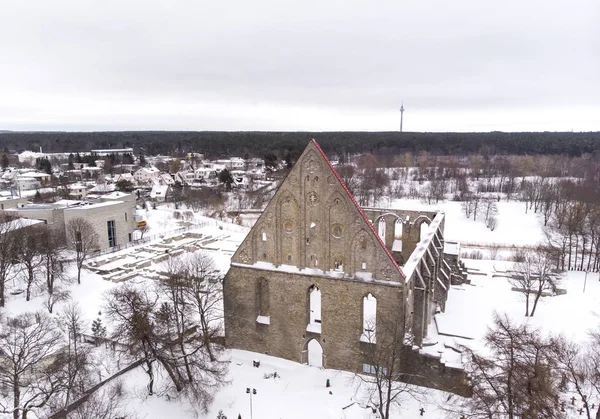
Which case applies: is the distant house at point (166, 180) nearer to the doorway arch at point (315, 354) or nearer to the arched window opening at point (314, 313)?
the arched window opening at point (314, 313)

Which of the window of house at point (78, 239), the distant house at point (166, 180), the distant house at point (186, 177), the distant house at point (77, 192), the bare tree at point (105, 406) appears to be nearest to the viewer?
the bare tree at point (105, 406)

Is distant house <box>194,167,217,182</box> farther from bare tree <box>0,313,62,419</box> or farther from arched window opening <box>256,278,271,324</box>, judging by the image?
arched window opening <box>256,278,271,324</box>

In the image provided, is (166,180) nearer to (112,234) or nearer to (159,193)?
(159,193)

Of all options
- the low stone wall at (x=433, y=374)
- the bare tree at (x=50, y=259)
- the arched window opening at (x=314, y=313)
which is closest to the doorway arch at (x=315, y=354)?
the arched window opening at (x=314, y=313)

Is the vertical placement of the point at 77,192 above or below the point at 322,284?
below

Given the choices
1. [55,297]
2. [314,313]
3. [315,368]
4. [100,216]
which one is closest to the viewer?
[315,368]

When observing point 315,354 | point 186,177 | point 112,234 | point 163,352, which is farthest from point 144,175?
point 315,354

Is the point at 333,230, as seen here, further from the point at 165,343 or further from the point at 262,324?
the point at 165,343
